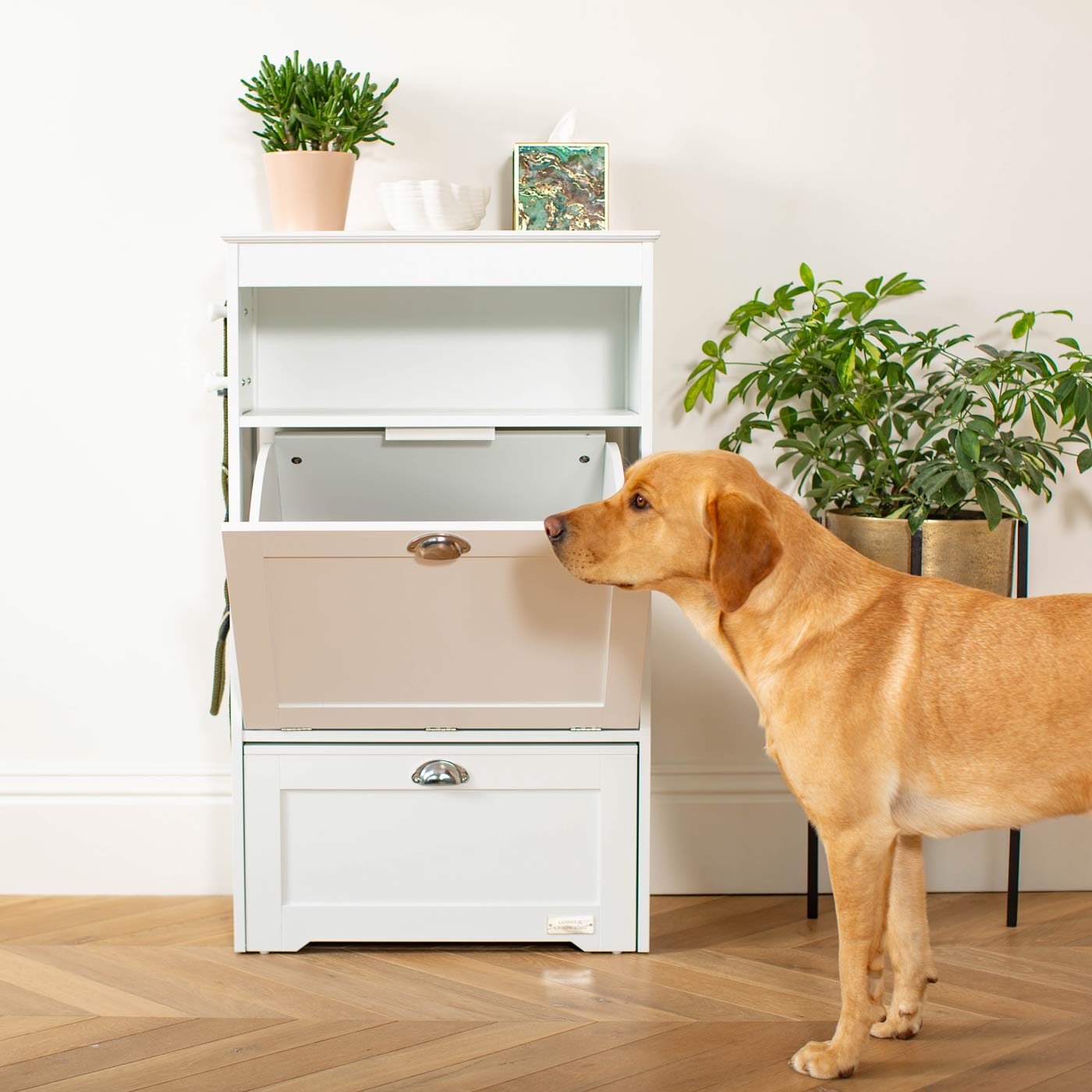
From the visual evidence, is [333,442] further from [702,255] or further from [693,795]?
[693,795]

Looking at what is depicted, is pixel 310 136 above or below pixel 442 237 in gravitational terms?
above

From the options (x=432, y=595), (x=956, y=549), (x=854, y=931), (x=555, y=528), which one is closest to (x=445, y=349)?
(x=432, y=595)

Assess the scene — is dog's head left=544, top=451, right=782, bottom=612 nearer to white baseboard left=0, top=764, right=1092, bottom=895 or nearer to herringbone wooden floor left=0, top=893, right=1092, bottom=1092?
herringbone wooden floor left=0, top=893, right=1092, bottom=1092

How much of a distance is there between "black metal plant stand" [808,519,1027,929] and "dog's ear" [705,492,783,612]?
0.98 meters

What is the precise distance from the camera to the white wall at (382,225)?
2.95 metres

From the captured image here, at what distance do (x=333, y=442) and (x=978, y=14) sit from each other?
1.94 meters

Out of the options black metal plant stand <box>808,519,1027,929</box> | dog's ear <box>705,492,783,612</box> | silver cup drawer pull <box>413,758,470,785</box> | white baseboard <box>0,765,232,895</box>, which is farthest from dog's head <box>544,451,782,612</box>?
white baseboard <box>0,765,232,895</box>

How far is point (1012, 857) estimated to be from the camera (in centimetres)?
286

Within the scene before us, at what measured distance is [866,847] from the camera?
2.05m

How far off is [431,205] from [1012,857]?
2045mm

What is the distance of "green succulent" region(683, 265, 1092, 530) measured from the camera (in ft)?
8.62

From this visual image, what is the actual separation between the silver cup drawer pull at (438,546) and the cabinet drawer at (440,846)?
556 millimetres

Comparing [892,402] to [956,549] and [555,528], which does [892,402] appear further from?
[555,528]

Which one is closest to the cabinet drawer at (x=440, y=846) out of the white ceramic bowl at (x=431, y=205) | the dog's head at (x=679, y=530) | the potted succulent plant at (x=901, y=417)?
the dog's head at (x=679, y=530)
